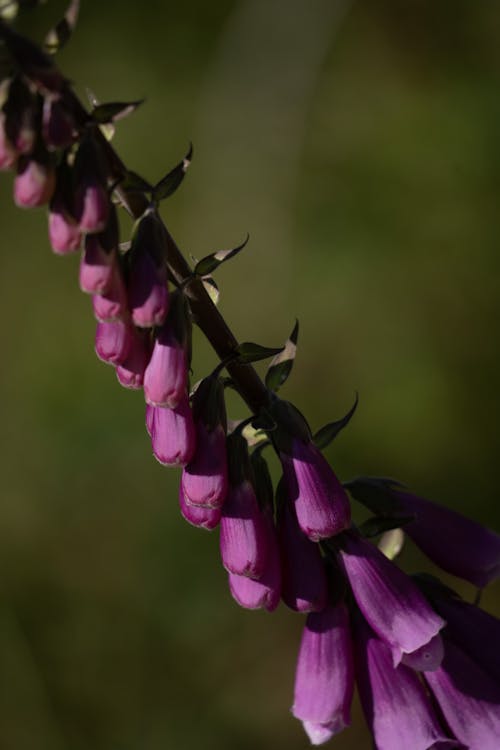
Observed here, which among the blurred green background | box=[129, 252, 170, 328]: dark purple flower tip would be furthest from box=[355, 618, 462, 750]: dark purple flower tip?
the blurred green background

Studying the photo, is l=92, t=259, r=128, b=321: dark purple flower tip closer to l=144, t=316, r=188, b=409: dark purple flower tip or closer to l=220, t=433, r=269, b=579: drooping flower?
l=144, t=316, r=188, b=409: dark purple flower tip

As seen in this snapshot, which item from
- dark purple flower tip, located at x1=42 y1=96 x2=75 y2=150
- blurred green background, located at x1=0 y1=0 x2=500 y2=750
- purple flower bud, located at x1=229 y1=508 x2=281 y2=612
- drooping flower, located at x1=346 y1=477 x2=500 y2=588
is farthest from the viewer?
blurred green background, located at x1=0 y1=0 x2=500 y2=750

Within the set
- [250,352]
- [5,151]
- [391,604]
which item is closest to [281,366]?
[250,352]

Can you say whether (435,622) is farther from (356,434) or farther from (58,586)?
(58,586)

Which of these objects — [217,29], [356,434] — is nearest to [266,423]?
[356,434]

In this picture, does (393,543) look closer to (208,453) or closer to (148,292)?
(208,453)

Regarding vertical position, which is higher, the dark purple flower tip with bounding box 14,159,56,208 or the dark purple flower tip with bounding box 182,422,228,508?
the dark purple flower tip with bounding box 14,159,56,208
